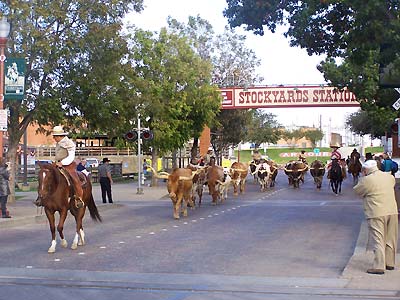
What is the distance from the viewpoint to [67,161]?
46.2ft

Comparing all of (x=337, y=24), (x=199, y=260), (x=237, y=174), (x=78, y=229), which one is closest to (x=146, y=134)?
(x=237, y=174)

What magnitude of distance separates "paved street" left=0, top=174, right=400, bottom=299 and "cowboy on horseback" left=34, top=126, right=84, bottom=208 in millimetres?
1126

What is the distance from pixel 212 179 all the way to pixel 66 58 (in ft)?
23.1

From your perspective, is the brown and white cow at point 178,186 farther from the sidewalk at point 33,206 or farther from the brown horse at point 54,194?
the brown horse at point 54,194

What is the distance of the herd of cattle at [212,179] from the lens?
2067 centimetres

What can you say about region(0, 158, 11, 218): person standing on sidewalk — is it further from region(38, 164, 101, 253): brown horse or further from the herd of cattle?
region(38, 164, 101, 253): brown horse

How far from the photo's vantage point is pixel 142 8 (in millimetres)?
25656

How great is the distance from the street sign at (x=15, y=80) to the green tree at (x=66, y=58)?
206 centimetres

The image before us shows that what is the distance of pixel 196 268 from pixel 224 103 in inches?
1394

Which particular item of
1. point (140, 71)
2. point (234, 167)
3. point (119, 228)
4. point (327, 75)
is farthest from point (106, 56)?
point (327, 75)

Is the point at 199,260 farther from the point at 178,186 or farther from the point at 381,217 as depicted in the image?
the point at 178,186

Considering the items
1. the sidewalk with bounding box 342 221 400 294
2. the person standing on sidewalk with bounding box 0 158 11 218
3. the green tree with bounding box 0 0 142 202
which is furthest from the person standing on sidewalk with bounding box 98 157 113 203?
the sidewalk with bounding box 342 221 400 294

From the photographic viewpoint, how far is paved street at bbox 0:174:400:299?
9906 millimetres

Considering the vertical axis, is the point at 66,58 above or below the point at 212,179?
above
